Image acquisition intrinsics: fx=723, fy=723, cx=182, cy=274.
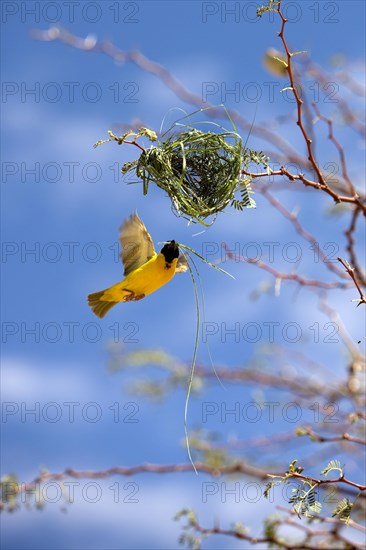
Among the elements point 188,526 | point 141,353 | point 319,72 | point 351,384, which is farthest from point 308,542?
point 319,72

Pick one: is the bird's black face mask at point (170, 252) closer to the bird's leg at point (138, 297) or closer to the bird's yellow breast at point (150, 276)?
the bird's yellow breast at point (150, 276)

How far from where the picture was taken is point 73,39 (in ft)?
12.1

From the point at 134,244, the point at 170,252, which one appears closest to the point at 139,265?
the point at 134,244

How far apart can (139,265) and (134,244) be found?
70 mm

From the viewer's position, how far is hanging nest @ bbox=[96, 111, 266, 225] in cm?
215

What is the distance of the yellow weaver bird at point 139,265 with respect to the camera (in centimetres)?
220

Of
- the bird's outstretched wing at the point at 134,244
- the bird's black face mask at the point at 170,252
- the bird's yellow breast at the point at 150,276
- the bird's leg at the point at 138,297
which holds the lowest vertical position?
the bird's leg at the point at 138,297

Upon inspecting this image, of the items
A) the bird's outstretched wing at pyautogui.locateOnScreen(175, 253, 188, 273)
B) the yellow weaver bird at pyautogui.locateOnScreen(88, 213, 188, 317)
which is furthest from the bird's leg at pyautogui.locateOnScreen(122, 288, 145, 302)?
the bird's outstretched wing at pyautogui.locateOnScreen(175, 253, 188, 273)

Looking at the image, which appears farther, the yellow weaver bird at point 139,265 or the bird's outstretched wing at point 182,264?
the bird's outstretched wing at point 182,264

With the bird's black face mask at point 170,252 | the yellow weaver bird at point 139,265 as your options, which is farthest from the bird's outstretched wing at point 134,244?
the bird's black face mask at point 170,252

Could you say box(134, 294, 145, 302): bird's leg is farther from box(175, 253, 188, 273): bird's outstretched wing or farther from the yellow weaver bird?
box(175, 253, 188, 273): bird's outstretched wing

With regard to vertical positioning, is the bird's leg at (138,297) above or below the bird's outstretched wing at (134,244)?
below

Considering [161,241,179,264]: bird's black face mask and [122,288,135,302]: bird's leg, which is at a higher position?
[161,241,179,264]: bird's black face mask

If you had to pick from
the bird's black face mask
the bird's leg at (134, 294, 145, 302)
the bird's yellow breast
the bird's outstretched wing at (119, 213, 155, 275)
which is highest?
the bird's outstretched wing at (119, 213, 155, 275)
